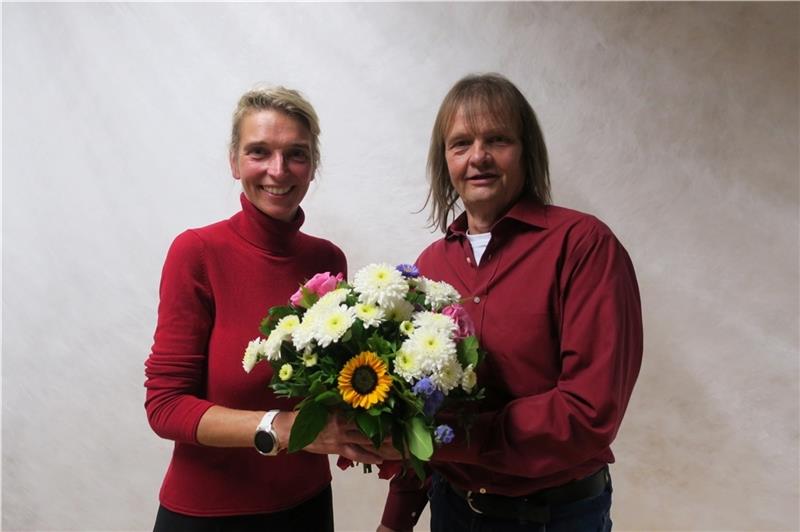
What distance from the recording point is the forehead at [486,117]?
143cm

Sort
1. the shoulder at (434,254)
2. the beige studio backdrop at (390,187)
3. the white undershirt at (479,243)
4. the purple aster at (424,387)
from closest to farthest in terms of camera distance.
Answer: the purple aster at (424,387) < the white undershirt at (479,243) < the shoulder at (434,254) < the beige studio backdrop at (390,187)

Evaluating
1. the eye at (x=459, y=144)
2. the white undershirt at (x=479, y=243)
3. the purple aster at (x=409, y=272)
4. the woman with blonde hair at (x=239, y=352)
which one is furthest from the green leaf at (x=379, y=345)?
the eye at (x=459, y=144)

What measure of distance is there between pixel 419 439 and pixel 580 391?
1.22 ft

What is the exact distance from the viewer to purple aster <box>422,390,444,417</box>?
3.50ft

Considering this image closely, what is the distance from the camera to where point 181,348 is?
4.66 ft

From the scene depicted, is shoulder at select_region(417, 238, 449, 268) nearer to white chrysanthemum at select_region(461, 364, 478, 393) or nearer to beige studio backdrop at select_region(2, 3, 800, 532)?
white chrysanthemum at select_region(461, 364, 478, 393)

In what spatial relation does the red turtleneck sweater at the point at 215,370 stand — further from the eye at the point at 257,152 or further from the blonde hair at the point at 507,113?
the blonde hair at the point at 507,113

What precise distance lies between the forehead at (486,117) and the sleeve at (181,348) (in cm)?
73

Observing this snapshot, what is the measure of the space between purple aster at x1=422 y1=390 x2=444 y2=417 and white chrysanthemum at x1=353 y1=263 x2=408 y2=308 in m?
0.19

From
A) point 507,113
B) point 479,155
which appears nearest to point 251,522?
point 479,155

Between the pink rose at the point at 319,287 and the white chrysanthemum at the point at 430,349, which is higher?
the pink rose at the point at 319,287

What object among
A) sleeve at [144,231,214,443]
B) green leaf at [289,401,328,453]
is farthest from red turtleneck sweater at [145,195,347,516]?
green leaf at [289,401,328,453]

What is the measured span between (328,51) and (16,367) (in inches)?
80.8

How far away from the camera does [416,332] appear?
108 cm
